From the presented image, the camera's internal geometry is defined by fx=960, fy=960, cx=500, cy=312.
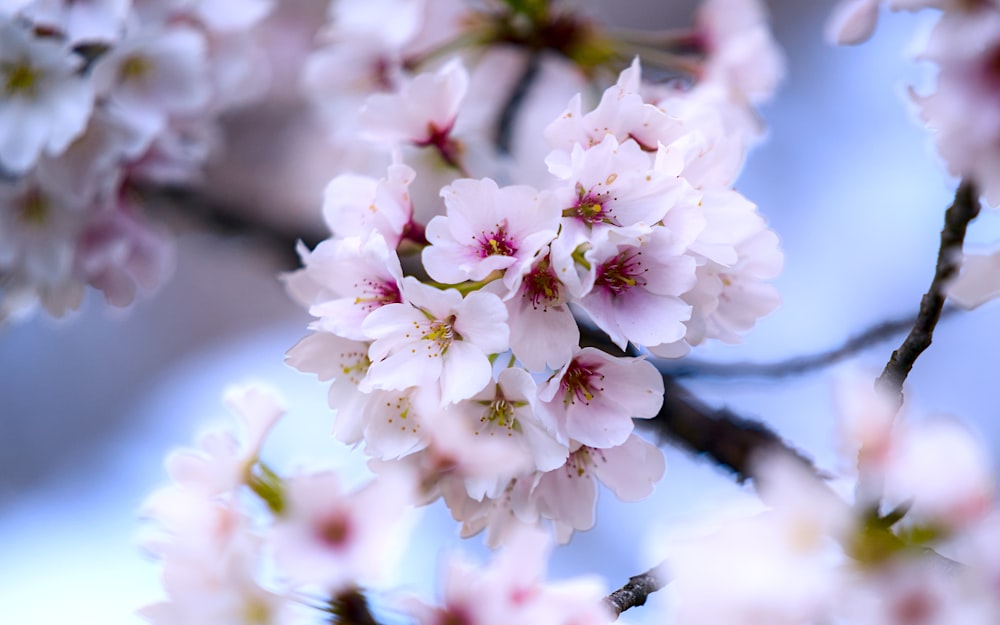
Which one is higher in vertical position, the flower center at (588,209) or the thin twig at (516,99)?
the flower center at (588,209)

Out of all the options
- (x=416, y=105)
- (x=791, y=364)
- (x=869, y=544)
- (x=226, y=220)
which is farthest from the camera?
(x=226, y=220)

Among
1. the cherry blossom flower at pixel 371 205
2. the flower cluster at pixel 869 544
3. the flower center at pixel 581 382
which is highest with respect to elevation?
the flower cluster at pixel 869 544

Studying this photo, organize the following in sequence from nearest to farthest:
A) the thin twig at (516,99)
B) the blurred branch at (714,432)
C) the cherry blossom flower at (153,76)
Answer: the blurred branch at (714,432) → the cherry blossom flower at (153,76) → the thin twig at (516,99)

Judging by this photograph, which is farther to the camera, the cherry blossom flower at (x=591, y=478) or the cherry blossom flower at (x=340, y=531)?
the cherry blossom flower at (x=591, y=478)

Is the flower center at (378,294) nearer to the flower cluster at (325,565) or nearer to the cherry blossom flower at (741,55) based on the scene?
the flower cluster at (325,565)

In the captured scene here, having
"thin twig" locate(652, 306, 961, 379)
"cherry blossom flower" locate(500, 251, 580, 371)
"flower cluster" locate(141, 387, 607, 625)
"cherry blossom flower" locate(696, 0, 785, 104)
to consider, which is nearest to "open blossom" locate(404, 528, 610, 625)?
"flower cluster" locate(141, 387, 607, 625)

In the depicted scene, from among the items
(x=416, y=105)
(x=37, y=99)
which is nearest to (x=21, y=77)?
(x=37, y=99)

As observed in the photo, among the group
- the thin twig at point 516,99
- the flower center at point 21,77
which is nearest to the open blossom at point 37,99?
the flower center at point 21,77

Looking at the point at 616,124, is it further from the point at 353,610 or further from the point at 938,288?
the point at 353,610

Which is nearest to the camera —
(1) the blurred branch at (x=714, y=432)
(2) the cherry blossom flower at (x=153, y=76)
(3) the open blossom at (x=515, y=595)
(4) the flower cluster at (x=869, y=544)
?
(4) the flower cluster at (x=869, y=544)
